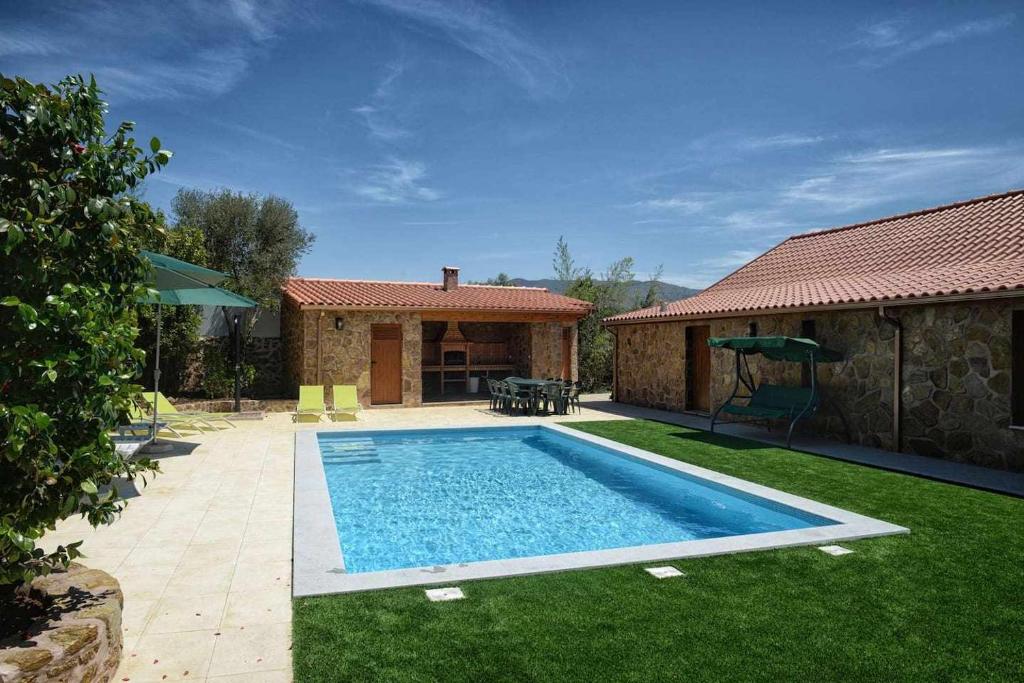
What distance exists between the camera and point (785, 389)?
11844 millimetres

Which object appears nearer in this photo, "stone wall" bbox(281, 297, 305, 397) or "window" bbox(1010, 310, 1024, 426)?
"window" bbox(1010, 310, 1024, 426)

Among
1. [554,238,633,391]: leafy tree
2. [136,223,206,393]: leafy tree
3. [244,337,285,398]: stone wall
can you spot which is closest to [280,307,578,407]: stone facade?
[244,337,285,398]: stone wall

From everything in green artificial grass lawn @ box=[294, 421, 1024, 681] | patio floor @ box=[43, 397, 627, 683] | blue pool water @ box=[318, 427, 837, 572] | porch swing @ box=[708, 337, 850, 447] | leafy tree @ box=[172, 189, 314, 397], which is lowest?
blue pool water @ box=[318, 427, 837, 572]

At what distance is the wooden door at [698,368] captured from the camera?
15562 millimetres

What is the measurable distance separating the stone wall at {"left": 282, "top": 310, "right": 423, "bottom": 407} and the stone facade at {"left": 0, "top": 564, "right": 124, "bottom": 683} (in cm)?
1309

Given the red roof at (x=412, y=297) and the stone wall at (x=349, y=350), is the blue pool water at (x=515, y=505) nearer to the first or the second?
the stone wall at (x=349, y=350)

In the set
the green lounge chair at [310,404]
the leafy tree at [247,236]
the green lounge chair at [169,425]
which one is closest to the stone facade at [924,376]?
the green lounge chair at [310,404]

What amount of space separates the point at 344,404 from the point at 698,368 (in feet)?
29.0

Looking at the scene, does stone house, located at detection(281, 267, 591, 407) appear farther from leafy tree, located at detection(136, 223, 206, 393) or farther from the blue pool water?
the blue pool water

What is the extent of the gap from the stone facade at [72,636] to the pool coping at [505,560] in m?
1.23

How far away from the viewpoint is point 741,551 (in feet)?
17.0

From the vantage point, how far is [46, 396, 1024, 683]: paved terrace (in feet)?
11.0

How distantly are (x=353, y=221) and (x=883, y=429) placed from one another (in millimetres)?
21051

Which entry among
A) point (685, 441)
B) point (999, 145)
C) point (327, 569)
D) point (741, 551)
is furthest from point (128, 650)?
point (999, 145)
